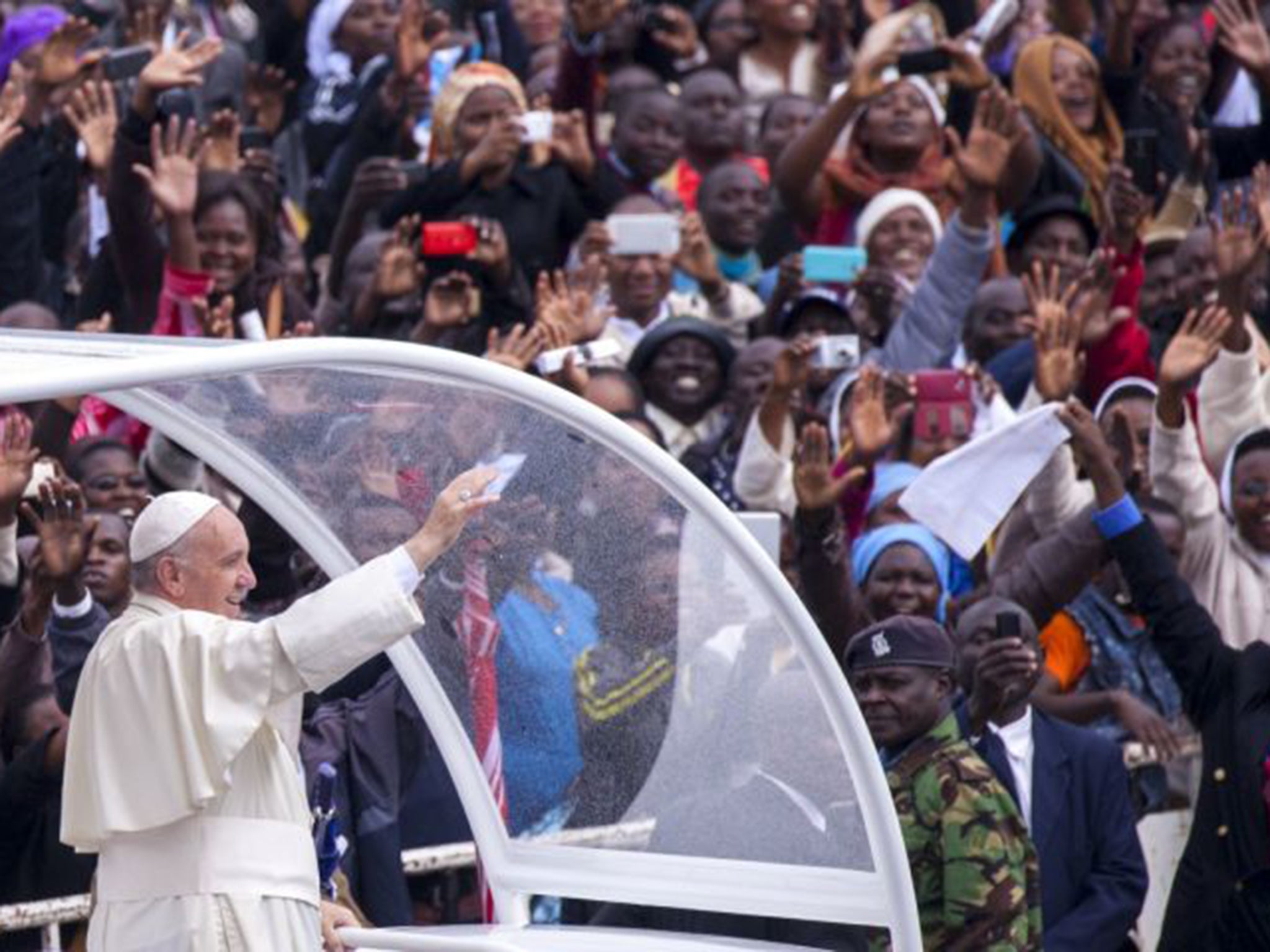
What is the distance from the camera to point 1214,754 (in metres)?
8.88

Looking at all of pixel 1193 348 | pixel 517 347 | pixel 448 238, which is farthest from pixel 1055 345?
pixel 448 238

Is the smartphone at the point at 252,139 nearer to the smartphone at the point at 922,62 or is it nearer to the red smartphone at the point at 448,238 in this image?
the red smartphone at the point at 448,238

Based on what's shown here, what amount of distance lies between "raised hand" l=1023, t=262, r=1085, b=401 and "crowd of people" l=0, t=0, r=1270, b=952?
20mm

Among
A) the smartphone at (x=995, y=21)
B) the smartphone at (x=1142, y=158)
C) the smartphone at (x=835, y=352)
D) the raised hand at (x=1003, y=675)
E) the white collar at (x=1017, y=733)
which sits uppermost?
the smartphone at (x=995, y=21)

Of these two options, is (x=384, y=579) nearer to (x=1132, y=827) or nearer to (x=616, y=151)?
(x=1132, y=827)

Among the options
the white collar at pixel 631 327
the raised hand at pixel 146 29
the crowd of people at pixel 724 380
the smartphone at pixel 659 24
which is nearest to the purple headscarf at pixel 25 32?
the crowd of people at pixel 724 380

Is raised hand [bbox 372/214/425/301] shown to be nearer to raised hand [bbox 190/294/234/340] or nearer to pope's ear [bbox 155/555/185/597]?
raised hand [bbox 190/294/234/340]

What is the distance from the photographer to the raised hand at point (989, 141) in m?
11.8

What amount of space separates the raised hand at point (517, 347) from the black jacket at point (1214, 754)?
7.22 ft

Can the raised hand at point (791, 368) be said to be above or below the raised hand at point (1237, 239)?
below

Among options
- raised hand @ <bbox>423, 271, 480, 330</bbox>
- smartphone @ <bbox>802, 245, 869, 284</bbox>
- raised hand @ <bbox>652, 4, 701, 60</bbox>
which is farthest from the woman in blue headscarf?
raised hand @ <bbox>652, 4, 701, 60</bbox>

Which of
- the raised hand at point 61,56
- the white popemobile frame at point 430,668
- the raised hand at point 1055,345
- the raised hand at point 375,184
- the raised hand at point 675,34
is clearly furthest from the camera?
the raised hand at point 675,34

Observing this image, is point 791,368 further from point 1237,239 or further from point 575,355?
point 1237,239

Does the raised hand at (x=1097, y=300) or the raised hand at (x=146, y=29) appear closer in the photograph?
the raised hand at (x=1097, y=300)
